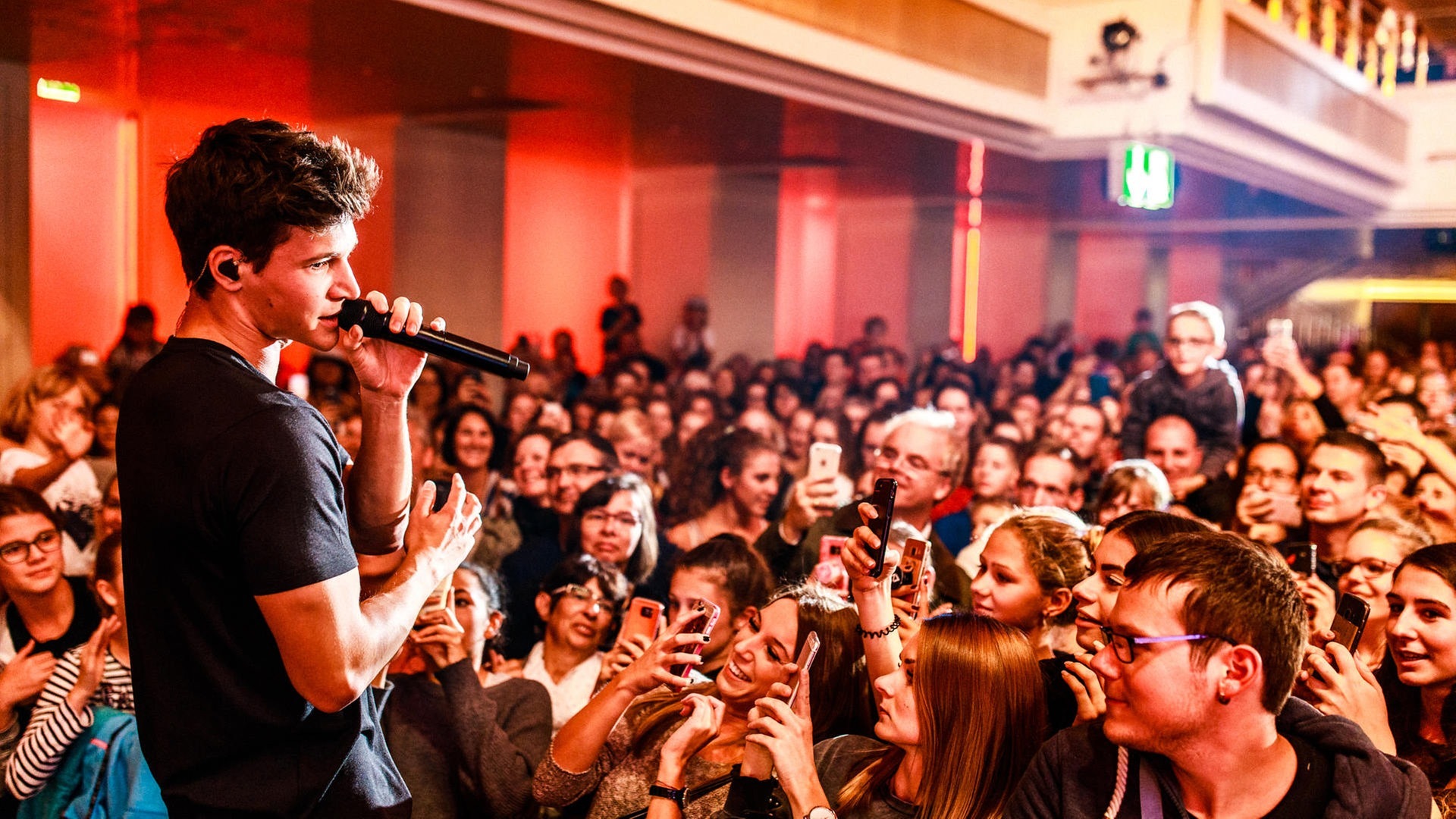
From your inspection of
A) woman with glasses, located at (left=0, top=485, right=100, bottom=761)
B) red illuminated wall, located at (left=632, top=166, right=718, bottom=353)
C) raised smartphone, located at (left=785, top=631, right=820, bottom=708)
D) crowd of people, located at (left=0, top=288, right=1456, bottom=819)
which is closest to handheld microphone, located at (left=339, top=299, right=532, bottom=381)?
crowd of people, located at (left=0, top=288, right=1456, bottom=819)

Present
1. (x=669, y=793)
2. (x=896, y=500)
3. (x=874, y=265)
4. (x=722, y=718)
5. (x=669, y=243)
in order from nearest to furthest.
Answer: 1. (x=669, y=793)
2. (x=722, y=718)
3. (x=896, y=500)
4. (x=669, y=243)
5. (x=874, y=265)

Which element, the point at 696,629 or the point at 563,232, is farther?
the point at 563,232

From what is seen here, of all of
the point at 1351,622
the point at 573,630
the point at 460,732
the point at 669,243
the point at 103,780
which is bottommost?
the point at 103,780

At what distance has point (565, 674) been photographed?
305cm

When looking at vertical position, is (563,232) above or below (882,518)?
above

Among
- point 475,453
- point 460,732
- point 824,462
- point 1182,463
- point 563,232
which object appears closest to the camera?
point 460,732

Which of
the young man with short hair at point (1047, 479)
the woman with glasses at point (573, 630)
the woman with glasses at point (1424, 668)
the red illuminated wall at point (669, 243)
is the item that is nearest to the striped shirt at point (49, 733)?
the woman with glasses at point (573, 630)

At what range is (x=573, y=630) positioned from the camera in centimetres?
306

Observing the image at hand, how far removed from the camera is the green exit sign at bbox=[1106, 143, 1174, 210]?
755cm

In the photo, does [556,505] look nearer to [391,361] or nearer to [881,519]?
[881,519]

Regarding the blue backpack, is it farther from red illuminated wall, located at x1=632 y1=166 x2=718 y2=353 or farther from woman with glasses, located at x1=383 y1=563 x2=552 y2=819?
red illuminated wall, located at x1=632 y1=166 x2=718 y2=353

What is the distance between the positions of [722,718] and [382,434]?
3.22 ft

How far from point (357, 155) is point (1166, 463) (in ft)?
12.4

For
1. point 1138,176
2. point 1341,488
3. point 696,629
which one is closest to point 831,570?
point 696,629
